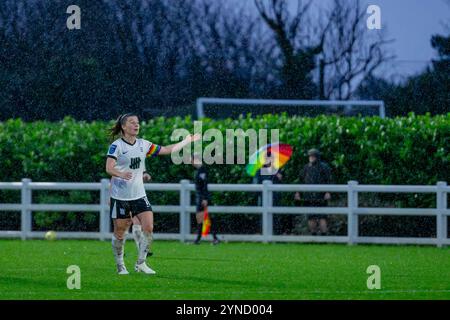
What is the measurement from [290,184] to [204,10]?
55.1 ft

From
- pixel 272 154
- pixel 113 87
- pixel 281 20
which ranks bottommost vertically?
pixel 272 154

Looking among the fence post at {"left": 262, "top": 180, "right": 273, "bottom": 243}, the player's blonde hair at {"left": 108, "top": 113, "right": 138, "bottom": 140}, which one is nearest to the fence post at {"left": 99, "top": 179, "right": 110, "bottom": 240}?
the fence post at {"left": 262, "top": 180, "right": 273, "bottom": 243}

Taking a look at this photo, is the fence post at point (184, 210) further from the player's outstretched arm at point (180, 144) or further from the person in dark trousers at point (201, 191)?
the player's outstretched arm at point (180, 144)

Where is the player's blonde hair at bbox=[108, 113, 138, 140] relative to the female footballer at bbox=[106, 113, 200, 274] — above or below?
above

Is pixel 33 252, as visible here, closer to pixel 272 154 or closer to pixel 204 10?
pixel 272 154

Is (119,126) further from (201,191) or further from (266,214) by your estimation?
(266,214)

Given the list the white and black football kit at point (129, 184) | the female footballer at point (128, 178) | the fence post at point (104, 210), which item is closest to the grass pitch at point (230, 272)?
the female footballer at point (128, 178)

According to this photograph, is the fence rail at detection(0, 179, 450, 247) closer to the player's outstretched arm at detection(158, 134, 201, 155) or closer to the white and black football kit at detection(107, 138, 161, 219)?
the player's outstretched arm at detection(158, 134, 201, 155)

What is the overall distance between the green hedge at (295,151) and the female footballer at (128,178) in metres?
11.0

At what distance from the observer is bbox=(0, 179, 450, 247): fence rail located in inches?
931

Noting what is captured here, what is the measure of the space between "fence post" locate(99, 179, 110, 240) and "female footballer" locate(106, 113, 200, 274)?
9.55 m
